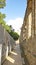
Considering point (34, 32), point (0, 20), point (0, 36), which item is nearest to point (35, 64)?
point (34, 32)

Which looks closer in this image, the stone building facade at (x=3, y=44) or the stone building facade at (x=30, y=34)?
the stone building facade at (x=30, y=34)

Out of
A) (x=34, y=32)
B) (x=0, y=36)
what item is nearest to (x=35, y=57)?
(x=34, y=32)

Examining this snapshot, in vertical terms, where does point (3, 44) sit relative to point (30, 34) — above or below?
below

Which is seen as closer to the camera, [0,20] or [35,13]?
[35,13]

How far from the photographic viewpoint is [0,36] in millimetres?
10312

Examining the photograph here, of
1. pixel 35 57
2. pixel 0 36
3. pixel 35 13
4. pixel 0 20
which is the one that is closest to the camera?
pixel 35 57

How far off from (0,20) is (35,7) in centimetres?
2364

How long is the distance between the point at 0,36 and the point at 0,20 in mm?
Answer: 20976

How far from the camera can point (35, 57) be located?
6.44m

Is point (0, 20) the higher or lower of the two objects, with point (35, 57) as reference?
lower

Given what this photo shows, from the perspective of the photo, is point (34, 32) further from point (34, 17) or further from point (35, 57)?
point (35, 57)

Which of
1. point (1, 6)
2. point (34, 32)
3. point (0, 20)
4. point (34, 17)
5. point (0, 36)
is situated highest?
point (34, 17)

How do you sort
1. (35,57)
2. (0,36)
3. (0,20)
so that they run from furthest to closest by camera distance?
(0,20) < (0,36) < (35,57)

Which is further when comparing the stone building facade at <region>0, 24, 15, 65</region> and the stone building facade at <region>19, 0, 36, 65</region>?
the stone building facade at <region>0, 24, 15, 65</region>
